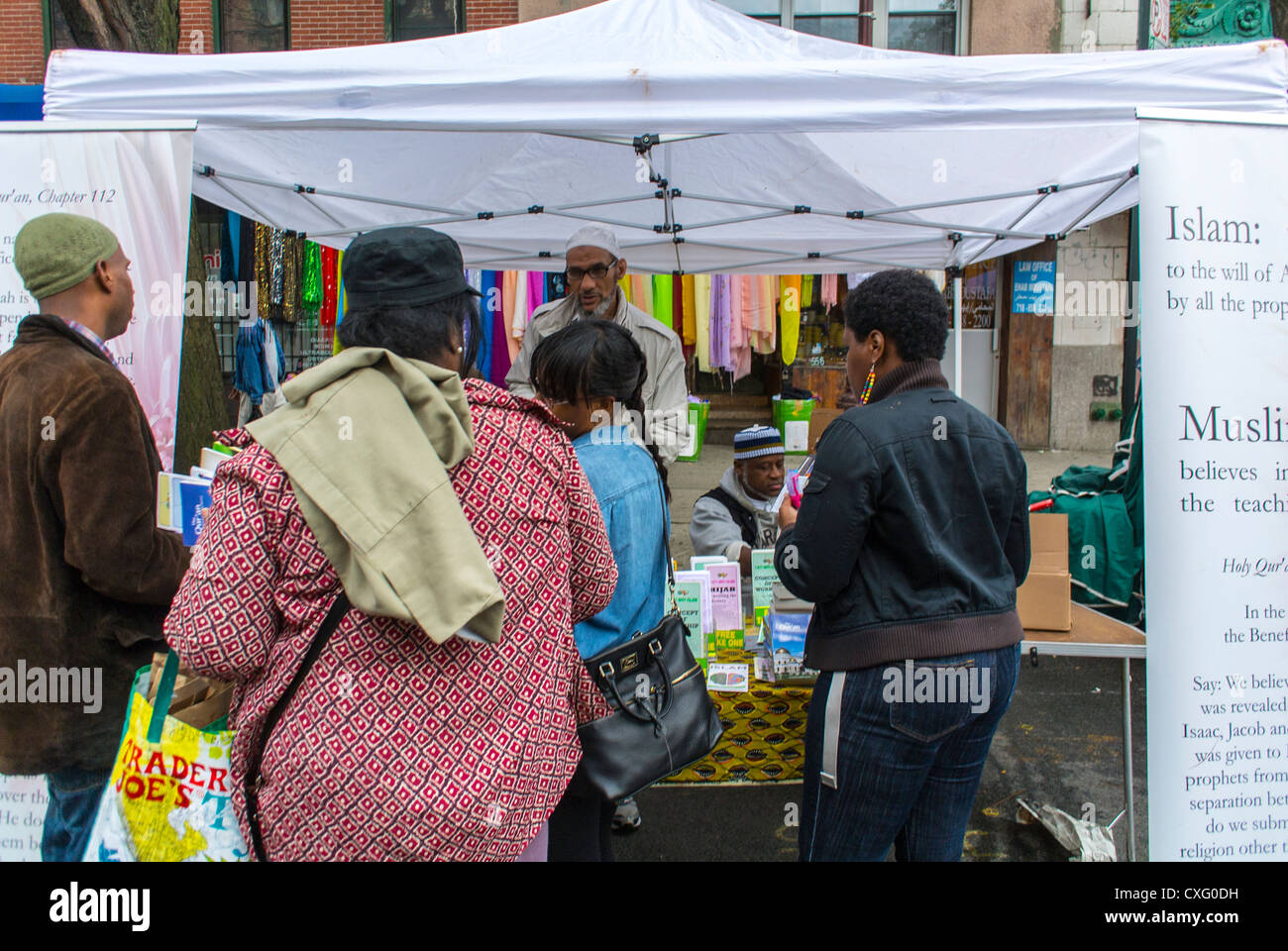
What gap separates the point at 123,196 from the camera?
2.70 metres

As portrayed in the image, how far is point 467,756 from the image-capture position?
4.84 feet

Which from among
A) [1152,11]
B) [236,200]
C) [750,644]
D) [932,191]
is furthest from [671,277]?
[1152,11]

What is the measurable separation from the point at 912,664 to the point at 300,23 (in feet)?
37.5

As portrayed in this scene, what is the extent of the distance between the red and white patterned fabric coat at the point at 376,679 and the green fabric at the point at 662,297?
6.13 metres

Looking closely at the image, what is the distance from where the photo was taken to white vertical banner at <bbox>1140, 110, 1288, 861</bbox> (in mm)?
2305

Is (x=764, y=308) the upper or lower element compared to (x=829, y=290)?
lower

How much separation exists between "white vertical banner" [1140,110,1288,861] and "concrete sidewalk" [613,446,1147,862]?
1115 mm

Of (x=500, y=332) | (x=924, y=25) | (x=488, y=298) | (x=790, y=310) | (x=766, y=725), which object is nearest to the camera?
(x=766, y=725)

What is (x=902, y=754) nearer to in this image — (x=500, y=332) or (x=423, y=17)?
(x=500, y=332)

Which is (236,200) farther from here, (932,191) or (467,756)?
(467,756)

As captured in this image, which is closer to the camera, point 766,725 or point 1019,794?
point 766,725

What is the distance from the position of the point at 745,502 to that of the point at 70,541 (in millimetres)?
2881

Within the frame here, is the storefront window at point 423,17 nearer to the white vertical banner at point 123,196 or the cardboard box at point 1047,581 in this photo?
the white vertical banner at point 123,196

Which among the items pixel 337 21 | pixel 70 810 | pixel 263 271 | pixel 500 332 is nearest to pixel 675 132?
pixel 70 810
